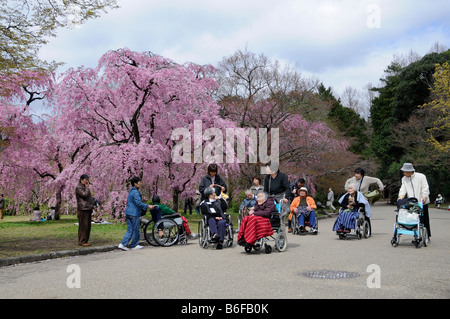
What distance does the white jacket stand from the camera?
1096 cm

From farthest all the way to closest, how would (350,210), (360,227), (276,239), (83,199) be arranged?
(360,227), (350,210), (83,199), (276,239)

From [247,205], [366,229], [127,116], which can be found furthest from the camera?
[127,116]

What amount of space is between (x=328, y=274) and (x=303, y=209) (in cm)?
777

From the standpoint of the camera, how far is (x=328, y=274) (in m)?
7.04

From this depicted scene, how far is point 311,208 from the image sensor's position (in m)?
14.5

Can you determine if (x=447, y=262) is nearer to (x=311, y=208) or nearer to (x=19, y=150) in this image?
(x=311, y=208)

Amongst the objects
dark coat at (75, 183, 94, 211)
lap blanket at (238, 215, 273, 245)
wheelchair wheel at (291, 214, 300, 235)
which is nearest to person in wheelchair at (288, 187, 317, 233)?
wheelchair wheel at (291, 214, 300, 235)

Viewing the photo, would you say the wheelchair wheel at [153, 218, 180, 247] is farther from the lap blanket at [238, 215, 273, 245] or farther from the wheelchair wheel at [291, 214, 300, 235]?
the wheelchair wheel at [291, 214, 300, 235]

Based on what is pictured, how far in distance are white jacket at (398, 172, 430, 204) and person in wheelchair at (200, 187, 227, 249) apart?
4.52m

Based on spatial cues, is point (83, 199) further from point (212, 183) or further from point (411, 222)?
point (411, 222)
